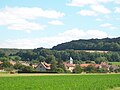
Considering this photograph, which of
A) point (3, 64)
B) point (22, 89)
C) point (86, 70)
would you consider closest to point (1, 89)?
point (22, 89)

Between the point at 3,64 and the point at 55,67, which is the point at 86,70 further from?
the point at 3,64

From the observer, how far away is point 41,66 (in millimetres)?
163875

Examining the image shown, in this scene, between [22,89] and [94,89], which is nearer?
[22,89]

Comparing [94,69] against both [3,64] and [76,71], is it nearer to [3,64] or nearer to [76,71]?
[76,71]

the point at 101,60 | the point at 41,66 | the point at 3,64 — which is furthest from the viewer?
the point at 101,60

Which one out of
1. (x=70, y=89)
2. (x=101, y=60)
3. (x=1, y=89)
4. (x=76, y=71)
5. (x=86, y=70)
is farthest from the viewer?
(x=101, y=60)

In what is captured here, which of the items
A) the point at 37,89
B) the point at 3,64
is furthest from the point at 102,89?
the point at 3,64

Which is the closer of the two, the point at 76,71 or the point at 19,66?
the point at 76,71

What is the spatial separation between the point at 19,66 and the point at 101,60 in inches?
2642

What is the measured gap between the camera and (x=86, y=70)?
14250 centimetres

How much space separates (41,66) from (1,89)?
12963 centimetres

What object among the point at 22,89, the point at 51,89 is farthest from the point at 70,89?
the point at 22,89

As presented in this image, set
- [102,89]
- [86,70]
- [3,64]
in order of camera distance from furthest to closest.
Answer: [3,64], [86,70], [102,89]

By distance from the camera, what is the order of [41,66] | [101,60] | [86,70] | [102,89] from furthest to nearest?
[101,60] → [41,66] → [86,70] → [102,89]
